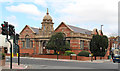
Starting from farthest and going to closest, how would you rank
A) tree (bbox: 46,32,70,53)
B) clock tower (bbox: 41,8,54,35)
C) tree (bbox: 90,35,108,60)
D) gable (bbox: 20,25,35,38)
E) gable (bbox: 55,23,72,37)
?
1. gable (bbox: 20,25,35,38)
2. clock tower (bbox: 41,8,54,35)
3. gable (bbox: 55,23,72,37)
4. tree (bbox: 90,35,108,60)
5. tree (bbox: 46,32,70,53)

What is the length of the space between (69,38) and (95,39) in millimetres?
7662

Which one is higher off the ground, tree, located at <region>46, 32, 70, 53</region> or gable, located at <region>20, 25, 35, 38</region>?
gable, located at <region>20, 25, 35, 38</region>

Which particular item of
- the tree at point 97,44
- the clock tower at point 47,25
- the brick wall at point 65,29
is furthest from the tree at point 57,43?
the clock tower at point 47,25

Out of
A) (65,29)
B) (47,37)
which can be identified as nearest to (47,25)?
(47,37)

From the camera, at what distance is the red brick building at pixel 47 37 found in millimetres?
50162

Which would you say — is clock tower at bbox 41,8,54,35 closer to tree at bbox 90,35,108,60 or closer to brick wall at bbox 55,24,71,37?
brick wall at bbox 55,24,71,37

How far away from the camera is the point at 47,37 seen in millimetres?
53969

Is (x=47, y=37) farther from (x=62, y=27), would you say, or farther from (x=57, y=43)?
(x=57, y=43)

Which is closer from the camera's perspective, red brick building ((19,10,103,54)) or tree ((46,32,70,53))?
tree ((46,32,70,53))

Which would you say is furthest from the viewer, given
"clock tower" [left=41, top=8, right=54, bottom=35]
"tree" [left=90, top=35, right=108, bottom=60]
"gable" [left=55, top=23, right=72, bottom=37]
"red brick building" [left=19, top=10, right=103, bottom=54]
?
"clock tower" [left=41, top=8, right=54, bottom=35]

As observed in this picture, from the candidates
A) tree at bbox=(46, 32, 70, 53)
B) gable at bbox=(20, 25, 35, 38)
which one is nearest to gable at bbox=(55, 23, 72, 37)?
tree at bbox=(46, 32, 70, 53)

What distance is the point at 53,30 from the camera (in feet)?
182

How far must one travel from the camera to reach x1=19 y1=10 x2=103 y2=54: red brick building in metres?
50.2

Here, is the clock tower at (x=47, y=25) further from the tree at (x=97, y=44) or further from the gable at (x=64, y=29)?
the tree at (x=97, y=44)
